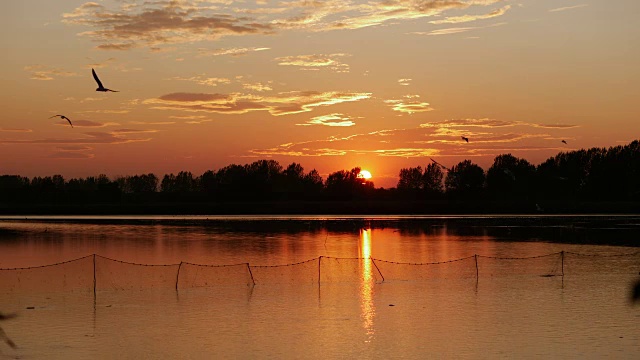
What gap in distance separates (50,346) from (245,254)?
3305 cm

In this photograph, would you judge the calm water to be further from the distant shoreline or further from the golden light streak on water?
the distant shoreline

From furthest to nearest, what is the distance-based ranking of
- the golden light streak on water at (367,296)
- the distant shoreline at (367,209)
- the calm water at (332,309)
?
the distant shoreline at (367,209) → the golden light streak on water at (367,296) → the calm water at (332,309)

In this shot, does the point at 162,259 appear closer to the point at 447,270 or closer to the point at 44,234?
the point at 447,270

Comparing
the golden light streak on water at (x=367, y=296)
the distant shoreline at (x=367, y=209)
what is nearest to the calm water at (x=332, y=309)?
the golden light streak on water at (x=367, y=296)

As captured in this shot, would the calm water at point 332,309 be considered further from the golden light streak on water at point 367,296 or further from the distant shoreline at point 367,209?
the distant shoreline at point 367,209

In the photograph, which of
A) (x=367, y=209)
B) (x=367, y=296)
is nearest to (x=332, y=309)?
(x=367, y=296)

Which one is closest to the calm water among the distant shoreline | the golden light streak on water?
the golden light streak on water

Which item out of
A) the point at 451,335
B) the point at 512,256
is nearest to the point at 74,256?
the point at 512,256

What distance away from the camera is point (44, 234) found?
83750 millimetres

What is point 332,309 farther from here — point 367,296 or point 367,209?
point 367,209

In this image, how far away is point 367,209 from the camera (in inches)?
7092

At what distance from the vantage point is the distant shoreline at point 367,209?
170m

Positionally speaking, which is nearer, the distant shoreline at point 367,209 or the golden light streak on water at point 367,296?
the golden light streak on water at point 367,296

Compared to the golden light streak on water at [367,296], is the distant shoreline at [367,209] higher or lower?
higher
